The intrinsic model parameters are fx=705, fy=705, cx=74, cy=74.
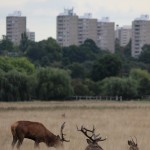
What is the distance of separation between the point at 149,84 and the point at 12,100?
24191mm

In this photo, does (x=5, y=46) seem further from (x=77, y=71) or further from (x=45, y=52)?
(x=77, y=71)

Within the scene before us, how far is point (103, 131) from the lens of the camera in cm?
2445

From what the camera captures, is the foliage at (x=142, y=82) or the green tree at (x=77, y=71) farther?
the green tree at (x=77, y=71)

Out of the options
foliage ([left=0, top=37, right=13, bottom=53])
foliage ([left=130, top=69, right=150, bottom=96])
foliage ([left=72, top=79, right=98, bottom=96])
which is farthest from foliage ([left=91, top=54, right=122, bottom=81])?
foliage ([left=0, top=37, right=13, bottom=53])

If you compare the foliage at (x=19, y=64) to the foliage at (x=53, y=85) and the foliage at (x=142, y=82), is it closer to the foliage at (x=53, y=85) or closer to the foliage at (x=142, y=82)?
the foliage at (x=142, y=82)

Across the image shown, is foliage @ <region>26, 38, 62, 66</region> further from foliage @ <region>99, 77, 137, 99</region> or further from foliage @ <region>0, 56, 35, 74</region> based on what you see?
foliage @ <region>99, 77, 137, 99</region>

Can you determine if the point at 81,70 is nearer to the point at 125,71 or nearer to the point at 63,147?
the point at 125,71

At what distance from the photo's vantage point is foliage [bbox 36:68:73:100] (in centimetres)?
7469

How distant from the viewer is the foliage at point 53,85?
245 ft

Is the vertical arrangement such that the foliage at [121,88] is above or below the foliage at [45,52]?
below

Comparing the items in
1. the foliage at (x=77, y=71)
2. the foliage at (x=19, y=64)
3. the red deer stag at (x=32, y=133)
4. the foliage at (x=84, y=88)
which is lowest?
the foliage at (x=84, y=88)

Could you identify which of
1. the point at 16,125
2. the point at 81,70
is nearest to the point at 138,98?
the point at 81,70

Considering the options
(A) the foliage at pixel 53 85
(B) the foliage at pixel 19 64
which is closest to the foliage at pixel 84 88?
(A) the foliage at pixel 53 85

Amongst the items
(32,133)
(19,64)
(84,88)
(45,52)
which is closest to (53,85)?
(84,88)
